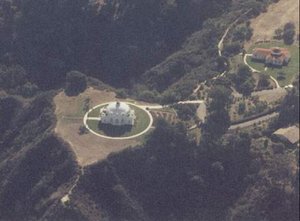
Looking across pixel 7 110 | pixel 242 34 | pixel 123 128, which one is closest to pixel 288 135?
pixel 123 128

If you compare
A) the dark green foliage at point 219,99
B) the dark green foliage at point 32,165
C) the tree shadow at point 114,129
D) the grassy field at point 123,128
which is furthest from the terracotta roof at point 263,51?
the dark green foliage at point 32,165

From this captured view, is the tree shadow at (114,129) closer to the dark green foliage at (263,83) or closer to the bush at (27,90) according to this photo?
the bush at (27,90)

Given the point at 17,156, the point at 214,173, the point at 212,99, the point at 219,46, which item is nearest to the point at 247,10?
the point at 219,46

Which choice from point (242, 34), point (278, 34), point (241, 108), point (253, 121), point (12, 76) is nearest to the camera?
point (253, 121)

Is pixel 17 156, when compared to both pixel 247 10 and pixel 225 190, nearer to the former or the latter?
pixel 225 190

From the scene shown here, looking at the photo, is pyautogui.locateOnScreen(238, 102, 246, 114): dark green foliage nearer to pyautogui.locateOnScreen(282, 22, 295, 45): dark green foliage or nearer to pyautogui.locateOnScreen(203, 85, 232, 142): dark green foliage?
pyautogui.locateOnScreen(203, 85, 232, 142): dark green foliage

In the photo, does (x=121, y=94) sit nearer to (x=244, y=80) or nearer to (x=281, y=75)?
(x=244, y=80)

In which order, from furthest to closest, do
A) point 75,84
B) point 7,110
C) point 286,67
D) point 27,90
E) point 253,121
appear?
point 27,90, point 7,110, point 75,84, point 286,67, point 253,121
